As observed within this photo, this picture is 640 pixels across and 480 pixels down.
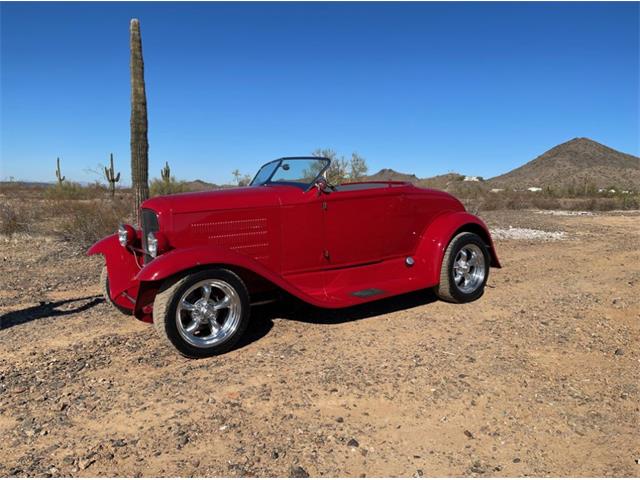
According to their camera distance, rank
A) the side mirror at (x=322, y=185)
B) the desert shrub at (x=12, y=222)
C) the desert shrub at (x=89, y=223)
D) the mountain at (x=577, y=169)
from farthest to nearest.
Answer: the mountain at (x=577, y=169)
the desert shrub at (x=12, y=222)
the desert shrub at (x=89, y=223)
the side mirror at (x=322, y=185)

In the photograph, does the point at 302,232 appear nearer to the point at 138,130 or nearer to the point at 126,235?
the point at 126,235

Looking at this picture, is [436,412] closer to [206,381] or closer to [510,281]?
[206,381]

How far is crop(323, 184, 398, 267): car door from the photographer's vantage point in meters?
5.16

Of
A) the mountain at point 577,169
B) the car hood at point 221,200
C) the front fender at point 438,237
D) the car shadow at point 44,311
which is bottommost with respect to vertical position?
the car shadow at point 44,311

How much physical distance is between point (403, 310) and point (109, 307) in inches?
131

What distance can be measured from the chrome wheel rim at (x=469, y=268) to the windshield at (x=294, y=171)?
2010 millimetres

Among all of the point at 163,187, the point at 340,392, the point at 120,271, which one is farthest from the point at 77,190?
the point at 340,392

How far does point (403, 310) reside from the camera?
Answer: 560cm

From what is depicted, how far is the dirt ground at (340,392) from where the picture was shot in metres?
2.80

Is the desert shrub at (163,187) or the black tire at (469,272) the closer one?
the black tire at (469,272)

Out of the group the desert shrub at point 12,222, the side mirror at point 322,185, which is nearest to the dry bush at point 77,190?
the desert shrub at point 12,222

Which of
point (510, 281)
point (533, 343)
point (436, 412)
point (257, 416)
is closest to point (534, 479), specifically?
point (436, 412)

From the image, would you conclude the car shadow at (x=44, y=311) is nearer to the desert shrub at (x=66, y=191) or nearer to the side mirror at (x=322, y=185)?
the side mirror at (x=322, y=185)

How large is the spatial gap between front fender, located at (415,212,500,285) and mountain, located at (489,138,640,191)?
42.5 m
